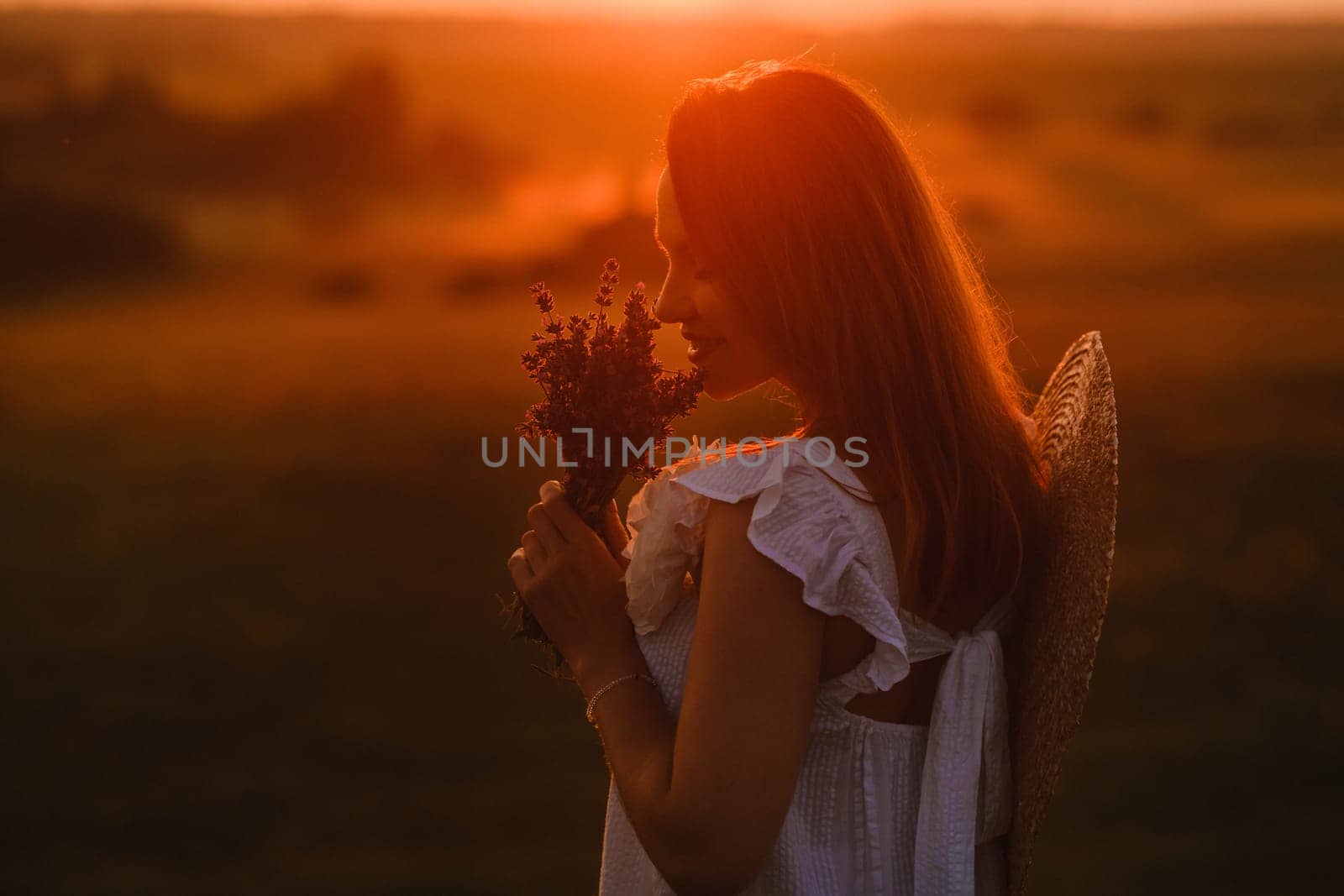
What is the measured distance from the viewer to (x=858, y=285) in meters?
1.80

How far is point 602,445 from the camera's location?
1991 mm

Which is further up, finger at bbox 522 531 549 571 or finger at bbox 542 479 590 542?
finger at bbox 542 479 590 542

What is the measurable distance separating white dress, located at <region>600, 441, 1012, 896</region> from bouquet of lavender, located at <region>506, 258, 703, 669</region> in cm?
11

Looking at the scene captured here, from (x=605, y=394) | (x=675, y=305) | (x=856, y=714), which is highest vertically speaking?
(x=675, y=305)

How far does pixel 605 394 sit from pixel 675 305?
165 millimetres

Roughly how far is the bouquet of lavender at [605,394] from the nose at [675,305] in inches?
1.2

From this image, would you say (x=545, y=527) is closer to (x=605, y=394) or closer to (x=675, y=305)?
(x=605, y=394)

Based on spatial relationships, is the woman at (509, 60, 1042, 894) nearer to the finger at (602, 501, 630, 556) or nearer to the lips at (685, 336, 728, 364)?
the lips at (685, 336, 728, 364)

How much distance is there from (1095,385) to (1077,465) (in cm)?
14

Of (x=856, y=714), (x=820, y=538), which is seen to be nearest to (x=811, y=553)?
(x=820, y=538)

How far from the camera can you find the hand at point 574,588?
1924mm

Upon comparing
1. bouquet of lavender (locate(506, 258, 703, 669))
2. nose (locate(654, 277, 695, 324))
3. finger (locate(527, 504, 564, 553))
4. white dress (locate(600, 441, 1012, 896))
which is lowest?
white dress (locate(600, 441, 1012, 896))

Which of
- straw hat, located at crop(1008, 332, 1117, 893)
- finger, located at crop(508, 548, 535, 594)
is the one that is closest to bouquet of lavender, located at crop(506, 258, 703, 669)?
finger, located at crop(508, 548, 535, 594)

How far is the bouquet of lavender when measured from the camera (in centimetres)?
196
